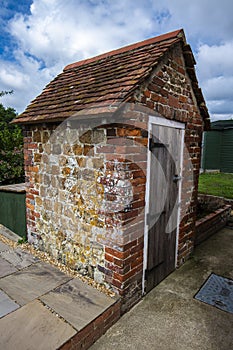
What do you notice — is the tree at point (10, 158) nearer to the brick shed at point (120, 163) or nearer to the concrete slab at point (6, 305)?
the brick shed at point (120, 163)

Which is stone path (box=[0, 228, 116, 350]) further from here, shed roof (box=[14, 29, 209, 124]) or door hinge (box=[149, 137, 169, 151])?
shed roof (box=[14, 29, 209, 124])

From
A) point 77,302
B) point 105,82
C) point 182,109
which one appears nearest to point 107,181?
point 105,82

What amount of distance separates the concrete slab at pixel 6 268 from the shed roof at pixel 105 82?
2322 mm

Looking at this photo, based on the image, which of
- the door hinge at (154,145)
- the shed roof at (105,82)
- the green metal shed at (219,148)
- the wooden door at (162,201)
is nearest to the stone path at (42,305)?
the wooden door at (162,201)

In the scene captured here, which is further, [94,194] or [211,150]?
[211,150]

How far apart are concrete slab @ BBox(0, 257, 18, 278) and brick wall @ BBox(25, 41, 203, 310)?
58cm

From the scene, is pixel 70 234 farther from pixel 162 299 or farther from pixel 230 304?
pixel 230 304

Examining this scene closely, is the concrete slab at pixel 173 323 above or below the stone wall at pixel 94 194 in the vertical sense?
below

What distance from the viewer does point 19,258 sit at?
3.57 m

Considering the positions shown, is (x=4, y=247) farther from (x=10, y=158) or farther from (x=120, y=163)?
(x=10, y=158)

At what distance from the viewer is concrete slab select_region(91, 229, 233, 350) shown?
2230 mm

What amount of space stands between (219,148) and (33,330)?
15564mm

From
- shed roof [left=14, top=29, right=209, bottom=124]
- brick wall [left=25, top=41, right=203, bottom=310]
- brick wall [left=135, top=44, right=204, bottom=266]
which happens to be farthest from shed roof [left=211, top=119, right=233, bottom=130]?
brick wall [left=25, top=41, right=203, bottom=310]

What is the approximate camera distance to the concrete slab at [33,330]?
193 cm
